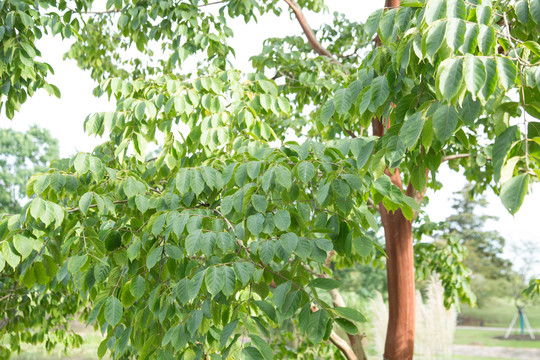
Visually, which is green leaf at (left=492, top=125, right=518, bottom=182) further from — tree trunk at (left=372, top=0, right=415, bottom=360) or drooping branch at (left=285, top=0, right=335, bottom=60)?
drooping branch at (left=285, top=0, right=335, bottom=60)

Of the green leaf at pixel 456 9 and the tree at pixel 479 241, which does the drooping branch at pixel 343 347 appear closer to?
the green leaf at pixel 456 9

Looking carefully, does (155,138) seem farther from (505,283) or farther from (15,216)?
(505,283)

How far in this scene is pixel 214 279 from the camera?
1.24 m

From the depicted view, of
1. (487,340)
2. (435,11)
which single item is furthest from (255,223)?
(487,340)

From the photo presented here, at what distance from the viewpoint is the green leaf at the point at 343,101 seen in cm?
141

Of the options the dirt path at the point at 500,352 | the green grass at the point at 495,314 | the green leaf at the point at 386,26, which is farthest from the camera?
the green grass at the point at 495,314

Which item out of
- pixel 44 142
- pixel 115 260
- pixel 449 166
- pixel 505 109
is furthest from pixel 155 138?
pixel 44 142

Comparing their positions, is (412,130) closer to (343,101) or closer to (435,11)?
(435,11)

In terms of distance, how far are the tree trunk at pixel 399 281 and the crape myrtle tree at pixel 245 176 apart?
1.08 meters

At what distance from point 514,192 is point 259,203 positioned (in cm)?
69

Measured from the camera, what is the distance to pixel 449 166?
4160 mm

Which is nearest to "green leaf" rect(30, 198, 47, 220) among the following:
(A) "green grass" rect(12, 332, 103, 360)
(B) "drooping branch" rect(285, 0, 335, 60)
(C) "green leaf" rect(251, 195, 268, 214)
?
(C) "green leaf" rect(251, 195, 268, 214)

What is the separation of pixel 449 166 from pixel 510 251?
13.4m

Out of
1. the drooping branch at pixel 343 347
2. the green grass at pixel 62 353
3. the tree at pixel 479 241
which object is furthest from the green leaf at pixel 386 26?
the tree at pixel 479 241
